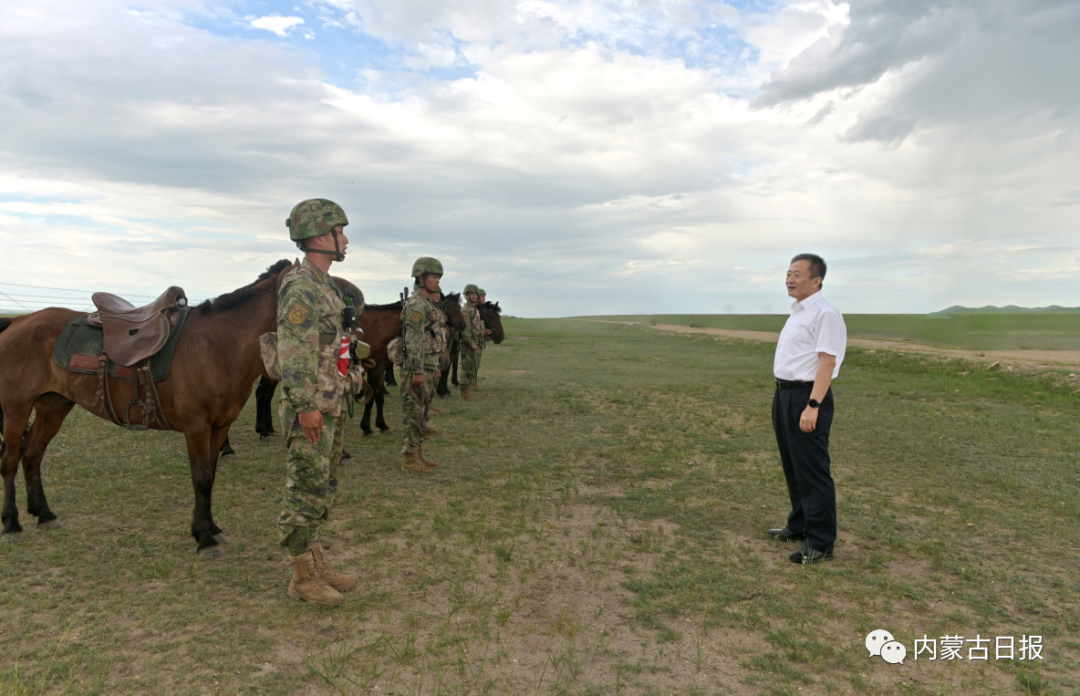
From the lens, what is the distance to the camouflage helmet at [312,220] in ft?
12.7

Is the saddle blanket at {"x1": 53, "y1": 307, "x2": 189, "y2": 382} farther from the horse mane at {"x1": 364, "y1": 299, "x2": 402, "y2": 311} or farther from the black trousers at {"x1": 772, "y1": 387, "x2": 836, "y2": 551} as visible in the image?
the black trousers at {"x1": 772, "y1": 387, "x2": 836, "y2": 551}

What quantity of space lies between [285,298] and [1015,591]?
5.48m

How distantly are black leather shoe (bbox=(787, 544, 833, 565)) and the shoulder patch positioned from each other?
13.7ft

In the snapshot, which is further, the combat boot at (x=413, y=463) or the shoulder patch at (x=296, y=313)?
the combat boot at (x=413, y=463)

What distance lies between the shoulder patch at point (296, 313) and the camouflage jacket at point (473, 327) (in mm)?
9538

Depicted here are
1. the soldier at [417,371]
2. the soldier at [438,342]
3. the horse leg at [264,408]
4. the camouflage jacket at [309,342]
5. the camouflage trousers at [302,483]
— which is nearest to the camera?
the camouflage jacket at [309,342]

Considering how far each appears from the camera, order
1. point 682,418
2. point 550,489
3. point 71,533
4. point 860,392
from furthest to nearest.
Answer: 1. point 860,392
2. point 682,418
3. point 550,489
4. point 71,533

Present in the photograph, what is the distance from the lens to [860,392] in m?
14.3

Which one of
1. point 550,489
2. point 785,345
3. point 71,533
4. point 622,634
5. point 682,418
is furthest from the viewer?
point 682,418

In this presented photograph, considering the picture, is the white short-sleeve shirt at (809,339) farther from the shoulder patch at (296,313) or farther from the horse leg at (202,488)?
the horse leg at (202,488)

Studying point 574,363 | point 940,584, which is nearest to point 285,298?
point 940,584

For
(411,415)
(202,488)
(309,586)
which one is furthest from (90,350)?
(411,415)

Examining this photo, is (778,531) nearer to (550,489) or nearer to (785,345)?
(785,345)

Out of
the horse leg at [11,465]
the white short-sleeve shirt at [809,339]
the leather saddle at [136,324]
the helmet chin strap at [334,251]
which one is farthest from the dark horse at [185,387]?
the white short-sleeve shirt at [809,339]
